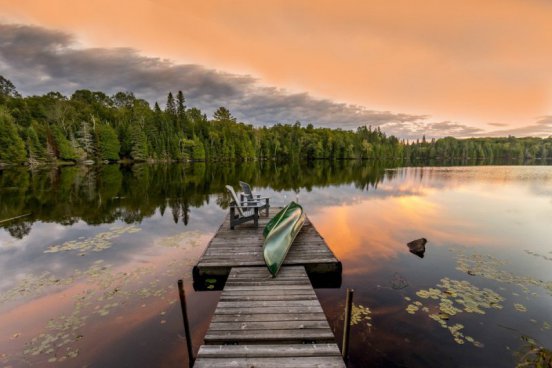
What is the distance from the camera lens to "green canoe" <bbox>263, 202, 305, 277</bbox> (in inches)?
287

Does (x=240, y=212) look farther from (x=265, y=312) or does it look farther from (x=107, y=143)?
(x=107, y=143)

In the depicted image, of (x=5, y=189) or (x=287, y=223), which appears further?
(x=5, y=189)

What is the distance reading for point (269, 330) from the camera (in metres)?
4.78

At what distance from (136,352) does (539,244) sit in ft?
55.0

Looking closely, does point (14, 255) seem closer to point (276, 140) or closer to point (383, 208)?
point (383, 208)

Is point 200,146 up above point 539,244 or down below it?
above

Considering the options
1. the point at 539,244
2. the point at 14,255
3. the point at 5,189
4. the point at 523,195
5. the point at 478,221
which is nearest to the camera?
the point at 14,255

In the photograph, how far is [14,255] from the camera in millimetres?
10211

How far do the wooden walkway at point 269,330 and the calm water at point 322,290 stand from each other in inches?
45.0

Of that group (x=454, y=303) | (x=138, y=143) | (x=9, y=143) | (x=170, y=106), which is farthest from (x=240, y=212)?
(x=170, y=106)

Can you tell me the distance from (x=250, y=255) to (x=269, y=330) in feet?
12.1

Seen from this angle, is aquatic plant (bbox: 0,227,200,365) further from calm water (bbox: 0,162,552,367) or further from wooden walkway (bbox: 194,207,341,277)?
wooden walkway (bbox: 194,207,341,277)

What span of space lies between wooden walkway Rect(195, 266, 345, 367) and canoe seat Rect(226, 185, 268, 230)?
14.7 ft

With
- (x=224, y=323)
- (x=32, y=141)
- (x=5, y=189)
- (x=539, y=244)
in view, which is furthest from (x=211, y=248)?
(x=32, y=141)
